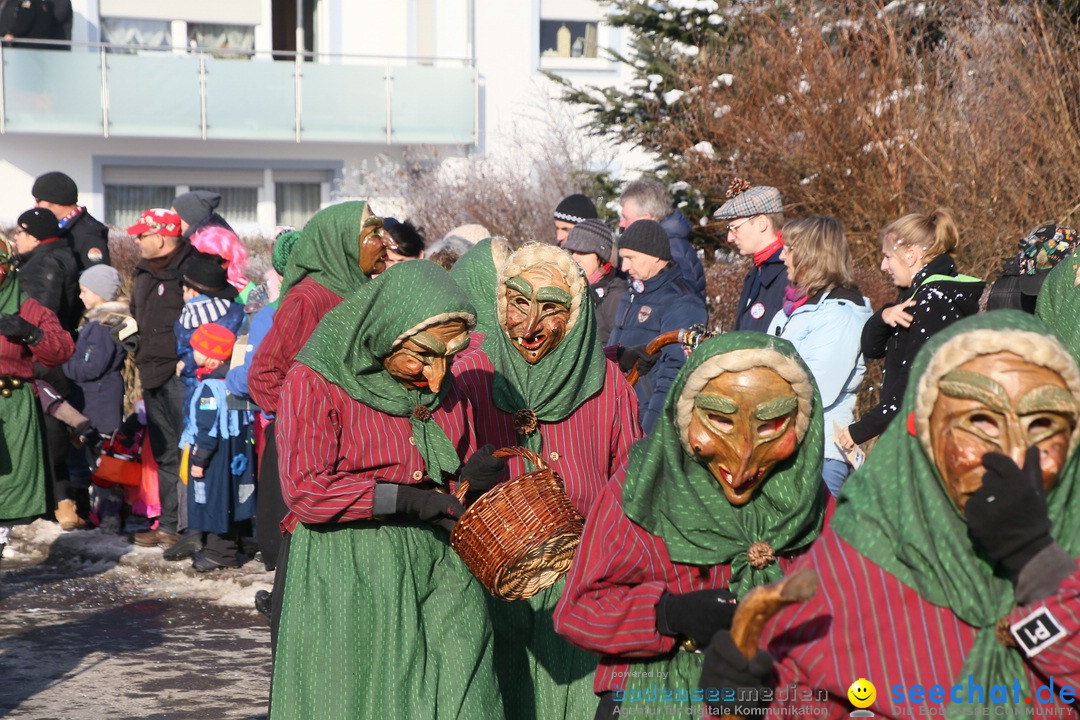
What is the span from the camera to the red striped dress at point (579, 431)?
15.2ft

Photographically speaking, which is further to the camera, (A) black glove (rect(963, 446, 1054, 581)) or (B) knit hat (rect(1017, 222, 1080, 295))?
(B) knit hat (rect(1017, 222, 1080, 295))

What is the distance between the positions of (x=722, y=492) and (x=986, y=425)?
2.59ft

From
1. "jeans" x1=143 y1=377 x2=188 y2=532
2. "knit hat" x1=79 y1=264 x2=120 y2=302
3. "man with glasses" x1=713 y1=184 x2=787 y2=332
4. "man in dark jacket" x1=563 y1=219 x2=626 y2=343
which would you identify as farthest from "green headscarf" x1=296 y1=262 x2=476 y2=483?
"knit hat" x1=79 y1=264 x2=120 y2=302

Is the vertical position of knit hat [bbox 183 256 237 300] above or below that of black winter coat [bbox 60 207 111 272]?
below

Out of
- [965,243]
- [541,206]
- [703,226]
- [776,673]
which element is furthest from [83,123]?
[776,673]

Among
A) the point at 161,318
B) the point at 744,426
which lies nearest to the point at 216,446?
the point at 161,318

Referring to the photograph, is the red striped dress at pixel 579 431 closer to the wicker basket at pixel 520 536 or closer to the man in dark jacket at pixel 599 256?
the wicker basket at pixel 520 536

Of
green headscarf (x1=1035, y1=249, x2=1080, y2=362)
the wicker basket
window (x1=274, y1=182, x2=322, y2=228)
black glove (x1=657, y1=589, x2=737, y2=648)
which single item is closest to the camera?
black glove (x1=657, y1=589, x2=737, y2=648)

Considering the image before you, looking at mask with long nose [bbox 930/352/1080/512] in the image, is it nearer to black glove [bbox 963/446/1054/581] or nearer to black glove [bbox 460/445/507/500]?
black glove [bbox 963/446/1054/581]

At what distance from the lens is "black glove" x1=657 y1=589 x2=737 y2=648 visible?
2.78 metres

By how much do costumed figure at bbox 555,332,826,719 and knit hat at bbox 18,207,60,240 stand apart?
764 cm

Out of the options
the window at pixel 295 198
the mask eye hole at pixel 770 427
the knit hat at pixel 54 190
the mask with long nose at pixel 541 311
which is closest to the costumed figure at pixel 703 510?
the mask eye hole at pixel 770 427

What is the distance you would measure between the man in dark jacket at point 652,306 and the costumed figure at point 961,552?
3.90 m

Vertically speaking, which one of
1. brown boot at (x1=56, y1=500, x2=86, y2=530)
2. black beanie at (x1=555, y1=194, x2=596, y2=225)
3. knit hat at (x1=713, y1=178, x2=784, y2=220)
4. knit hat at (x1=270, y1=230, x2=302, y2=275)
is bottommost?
brown boot at (x1=56, y1=500, x2=86, y2=530)
